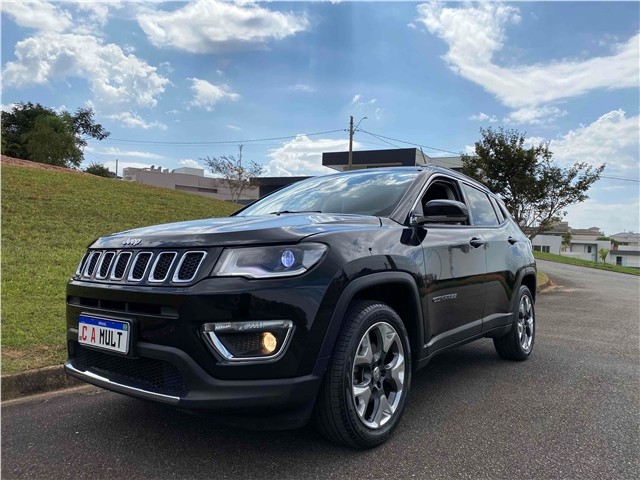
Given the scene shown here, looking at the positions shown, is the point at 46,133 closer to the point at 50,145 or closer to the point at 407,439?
the point at 50,145

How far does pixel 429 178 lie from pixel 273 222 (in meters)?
1.61

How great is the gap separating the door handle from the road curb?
3.49 meters

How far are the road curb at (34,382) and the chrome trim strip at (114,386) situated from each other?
1229 mm

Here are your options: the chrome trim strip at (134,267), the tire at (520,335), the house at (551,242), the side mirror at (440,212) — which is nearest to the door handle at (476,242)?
the side mirror at (440,212)

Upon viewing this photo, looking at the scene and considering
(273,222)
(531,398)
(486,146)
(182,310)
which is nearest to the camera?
(182,310)

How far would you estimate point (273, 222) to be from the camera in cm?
291

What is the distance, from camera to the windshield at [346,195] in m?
3.66

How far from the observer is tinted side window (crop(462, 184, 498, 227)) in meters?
4.56

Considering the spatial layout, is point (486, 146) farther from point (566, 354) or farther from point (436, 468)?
point (436, 468)

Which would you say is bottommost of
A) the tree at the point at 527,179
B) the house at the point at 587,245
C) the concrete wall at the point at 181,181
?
the house at the point at 587,245

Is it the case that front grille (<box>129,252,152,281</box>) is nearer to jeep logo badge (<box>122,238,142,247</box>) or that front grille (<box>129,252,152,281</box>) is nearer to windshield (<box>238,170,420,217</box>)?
jeep logo badge (<box>122,238,142,247</box>)

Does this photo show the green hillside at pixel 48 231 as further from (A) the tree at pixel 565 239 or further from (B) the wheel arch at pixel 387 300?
(A) the tree at pixel 565 239

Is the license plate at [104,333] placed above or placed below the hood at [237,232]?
below

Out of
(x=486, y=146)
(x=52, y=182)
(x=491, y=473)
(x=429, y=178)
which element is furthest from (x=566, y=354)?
(x=52, y=182)
